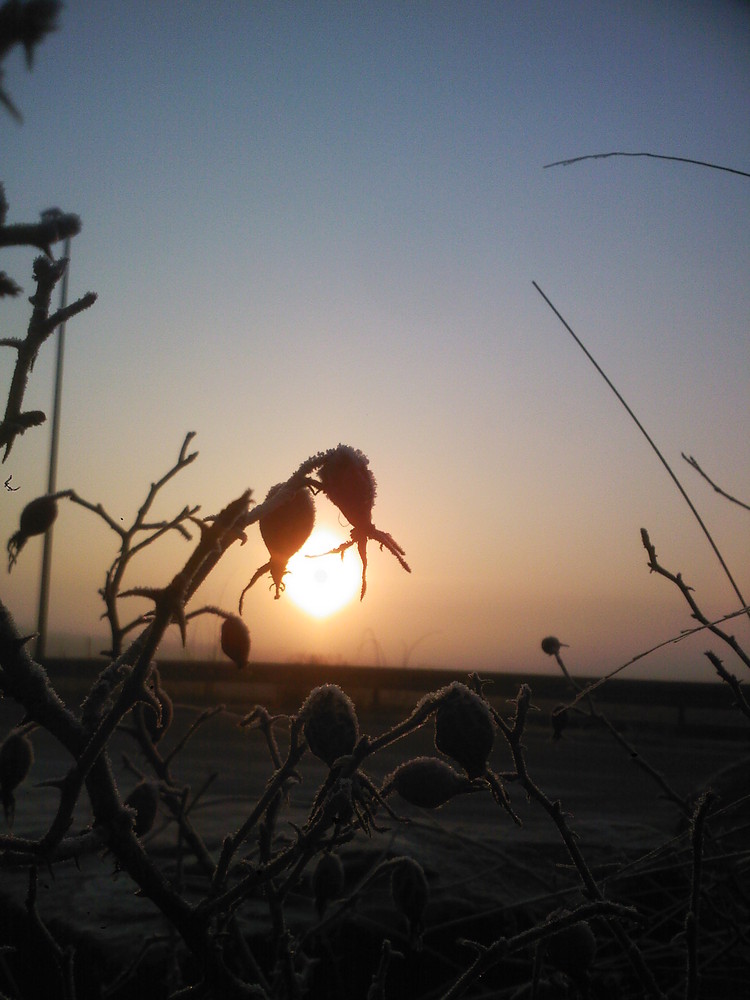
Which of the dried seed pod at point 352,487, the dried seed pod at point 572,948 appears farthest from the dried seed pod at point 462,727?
the dried seed pod at point 572,948

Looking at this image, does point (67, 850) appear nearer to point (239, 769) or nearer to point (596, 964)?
point (596, 964)

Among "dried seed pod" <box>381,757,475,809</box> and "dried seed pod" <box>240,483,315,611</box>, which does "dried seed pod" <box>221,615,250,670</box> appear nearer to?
"dried seed pod" <box>240,483,315,611</box>

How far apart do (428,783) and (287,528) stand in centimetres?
34

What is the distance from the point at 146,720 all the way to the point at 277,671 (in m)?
6.37

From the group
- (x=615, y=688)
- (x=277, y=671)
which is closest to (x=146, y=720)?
(x=277, y=671)

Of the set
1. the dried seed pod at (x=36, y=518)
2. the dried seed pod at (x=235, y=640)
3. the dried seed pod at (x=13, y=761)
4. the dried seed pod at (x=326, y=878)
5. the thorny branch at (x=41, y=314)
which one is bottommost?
A: the dried seed pod at (x=326, y=878)

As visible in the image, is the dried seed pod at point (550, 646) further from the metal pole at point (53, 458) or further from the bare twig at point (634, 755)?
the metal pole at point (53, 458)

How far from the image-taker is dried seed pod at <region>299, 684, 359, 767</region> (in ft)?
3.16

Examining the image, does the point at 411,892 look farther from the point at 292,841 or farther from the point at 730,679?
the point at 730,679

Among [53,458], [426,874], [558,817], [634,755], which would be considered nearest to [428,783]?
[558,817]

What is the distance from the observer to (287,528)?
3.55 feet

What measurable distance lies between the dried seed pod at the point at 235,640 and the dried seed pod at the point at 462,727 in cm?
50

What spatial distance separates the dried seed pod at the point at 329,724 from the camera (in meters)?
0.96

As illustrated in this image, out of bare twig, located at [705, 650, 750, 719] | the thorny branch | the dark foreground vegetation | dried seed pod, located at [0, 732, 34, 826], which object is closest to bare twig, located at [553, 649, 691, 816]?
the dark foreground vegetation
